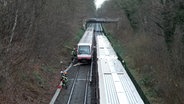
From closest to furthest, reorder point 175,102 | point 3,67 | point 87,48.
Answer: point 3,67
point 175,102
point 87,48

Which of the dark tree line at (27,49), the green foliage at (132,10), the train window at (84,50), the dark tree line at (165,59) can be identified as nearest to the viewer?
the dark tree line at (27,49)

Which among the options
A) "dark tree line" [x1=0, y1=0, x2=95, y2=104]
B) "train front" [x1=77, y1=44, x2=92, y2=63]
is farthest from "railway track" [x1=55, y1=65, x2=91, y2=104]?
"train front" [x1=77, y1=44, x2=92, y2=63]

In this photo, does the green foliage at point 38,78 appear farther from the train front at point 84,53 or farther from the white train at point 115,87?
the train front at point 84,53

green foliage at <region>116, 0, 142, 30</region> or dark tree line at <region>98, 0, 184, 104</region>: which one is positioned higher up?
green foliage at <region>116, 0, 142, 30</region>

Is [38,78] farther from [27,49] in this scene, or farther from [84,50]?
[84,50]

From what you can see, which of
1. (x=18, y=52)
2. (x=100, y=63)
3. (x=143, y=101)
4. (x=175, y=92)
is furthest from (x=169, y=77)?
(x=18, y=52)

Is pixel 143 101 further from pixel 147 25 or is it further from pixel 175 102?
pixel 147 25

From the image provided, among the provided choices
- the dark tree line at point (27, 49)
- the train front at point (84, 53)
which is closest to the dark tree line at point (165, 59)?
the train front at point (84, 53)

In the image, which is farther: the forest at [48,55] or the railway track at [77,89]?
the railway track at [77,89]

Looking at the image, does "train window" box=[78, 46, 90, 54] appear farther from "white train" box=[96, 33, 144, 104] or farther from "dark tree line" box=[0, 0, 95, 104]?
"white train" box=[96, 33, 144, 104]

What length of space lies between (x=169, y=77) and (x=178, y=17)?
7.69 m

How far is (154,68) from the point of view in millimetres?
26812

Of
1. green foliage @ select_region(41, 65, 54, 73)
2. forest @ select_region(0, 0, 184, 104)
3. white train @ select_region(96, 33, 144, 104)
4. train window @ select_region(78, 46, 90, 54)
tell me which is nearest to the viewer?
white train @ select_region(96, 33, 144, 104)

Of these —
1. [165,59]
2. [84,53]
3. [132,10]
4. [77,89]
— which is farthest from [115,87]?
[132,10]
